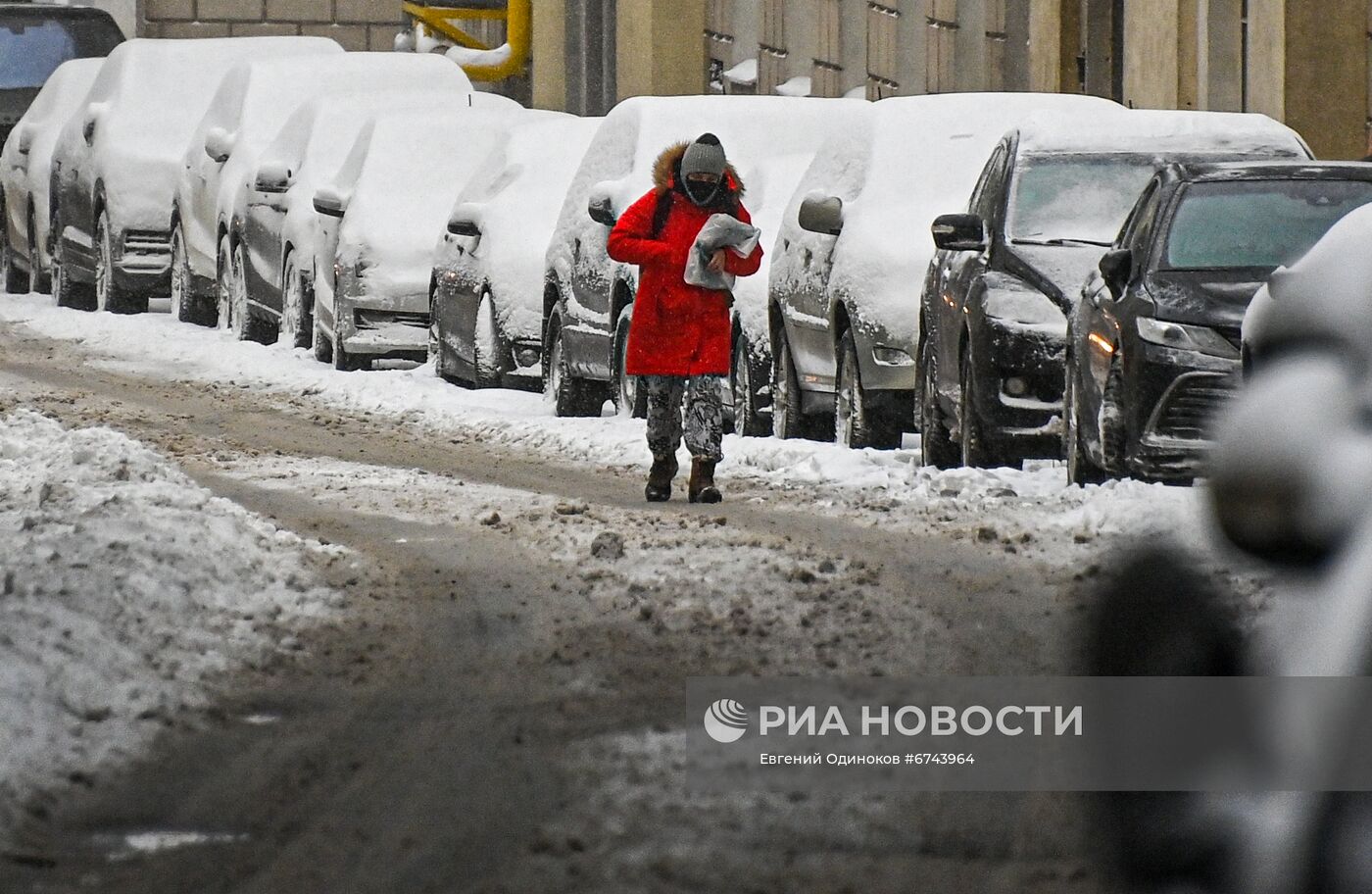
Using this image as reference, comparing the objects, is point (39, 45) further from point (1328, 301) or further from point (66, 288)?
point (1328, 301)

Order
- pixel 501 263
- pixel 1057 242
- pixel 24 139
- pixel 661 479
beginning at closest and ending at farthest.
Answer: pixel 661 479
pixel 1057 242
pixel 501 263
pixel 24 139

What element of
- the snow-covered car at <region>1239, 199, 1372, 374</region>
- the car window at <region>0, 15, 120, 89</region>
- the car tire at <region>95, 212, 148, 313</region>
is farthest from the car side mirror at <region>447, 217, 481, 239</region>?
Result: the car window at <region>0, 15, 120, 89</region>

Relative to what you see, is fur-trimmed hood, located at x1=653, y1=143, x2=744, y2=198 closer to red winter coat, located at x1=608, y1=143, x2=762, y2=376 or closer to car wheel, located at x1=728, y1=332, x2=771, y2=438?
red winter coat, located at x1=608, y1=143, x2=762, y2=376

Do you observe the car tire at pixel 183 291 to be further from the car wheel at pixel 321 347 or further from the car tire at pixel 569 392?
the car tire at pixel 569 392

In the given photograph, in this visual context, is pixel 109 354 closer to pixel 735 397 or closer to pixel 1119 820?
pixel 735 397

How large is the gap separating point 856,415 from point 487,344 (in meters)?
4.16

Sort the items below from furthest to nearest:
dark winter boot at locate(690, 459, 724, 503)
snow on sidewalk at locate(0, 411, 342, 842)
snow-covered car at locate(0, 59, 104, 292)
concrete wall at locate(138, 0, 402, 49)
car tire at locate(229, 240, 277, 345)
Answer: concrete wall at locate(138, 0, 402, 49) → snow-covered car at locate(0, 59, 104, 292) → car tire at locate(229, 240, 277, 345) → dark winter boot at locate(690, 459, 724, 503) → snow on sidewalk at locate(0, 411, 342, 842)

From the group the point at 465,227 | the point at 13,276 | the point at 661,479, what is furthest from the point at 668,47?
the point at 661,479

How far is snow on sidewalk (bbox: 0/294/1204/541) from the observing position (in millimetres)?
11005

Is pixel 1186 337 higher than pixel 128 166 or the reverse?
higher

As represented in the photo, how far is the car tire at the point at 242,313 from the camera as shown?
71.6 ft

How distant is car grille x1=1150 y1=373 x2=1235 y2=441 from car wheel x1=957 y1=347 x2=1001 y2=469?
141 centimetres

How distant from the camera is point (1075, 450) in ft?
38.8

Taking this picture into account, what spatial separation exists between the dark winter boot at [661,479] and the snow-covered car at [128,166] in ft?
41.6
